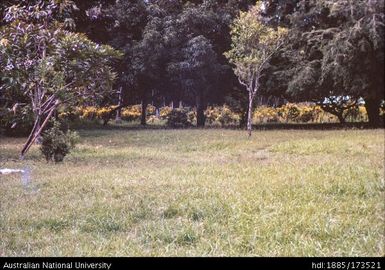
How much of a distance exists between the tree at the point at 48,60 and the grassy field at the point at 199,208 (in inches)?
69.5

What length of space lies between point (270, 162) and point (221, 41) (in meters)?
13.8

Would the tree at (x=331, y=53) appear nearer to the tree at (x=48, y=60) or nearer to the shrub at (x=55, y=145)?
the tree at (x=48, y=60)

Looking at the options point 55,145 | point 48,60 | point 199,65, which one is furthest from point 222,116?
point 48,60

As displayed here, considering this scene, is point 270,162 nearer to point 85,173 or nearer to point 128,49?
point 85,173

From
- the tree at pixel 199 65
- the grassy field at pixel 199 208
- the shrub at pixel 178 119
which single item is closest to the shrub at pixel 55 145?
the grassy field at pixel 199 208

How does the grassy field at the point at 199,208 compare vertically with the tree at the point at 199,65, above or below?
below

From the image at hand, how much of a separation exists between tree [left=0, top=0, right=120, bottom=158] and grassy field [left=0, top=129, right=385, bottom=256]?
1766mm

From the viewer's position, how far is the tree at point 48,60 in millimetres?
9953

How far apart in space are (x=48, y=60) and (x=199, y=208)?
580cm

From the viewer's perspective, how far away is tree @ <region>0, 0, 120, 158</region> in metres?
9.95

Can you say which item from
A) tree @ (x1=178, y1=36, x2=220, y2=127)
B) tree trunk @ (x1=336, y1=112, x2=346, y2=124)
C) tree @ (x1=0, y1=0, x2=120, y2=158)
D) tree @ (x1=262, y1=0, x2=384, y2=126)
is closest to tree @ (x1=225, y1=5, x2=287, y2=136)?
tree @ (x1=262, y1=0, x2=384, y2=126)

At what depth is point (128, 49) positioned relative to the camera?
2148 centimetres

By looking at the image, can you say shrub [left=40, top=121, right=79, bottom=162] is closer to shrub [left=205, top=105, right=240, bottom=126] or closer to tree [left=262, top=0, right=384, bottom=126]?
tree [left=262, top=0, right=384, bottom=126]

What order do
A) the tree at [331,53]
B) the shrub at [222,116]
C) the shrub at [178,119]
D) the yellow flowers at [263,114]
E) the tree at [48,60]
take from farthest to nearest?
the shrub at [222,116] → the yellow flowers at [263,114] → the shrub at [178,119] → the tree at [48,60] → the tree at [331,53]
